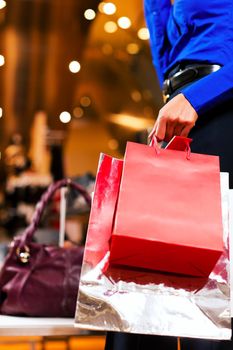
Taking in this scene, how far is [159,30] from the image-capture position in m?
1.13

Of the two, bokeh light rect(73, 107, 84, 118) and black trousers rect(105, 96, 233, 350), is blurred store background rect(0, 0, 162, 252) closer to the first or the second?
bokeh light rect(73, 107, 84, 118)

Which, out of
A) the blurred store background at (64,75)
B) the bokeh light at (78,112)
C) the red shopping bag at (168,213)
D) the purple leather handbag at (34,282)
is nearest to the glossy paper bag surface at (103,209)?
the red shopping bag at (168,213)

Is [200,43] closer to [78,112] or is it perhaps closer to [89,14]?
[89,14]

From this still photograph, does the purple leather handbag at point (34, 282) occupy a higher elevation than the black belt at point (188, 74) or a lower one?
lower

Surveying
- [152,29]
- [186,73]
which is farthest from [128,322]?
[152,29]

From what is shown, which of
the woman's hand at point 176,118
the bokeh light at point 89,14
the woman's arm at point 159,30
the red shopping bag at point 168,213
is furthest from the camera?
the bokeh light at point 89,14

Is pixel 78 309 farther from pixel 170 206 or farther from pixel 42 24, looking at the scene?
pixel 42 24

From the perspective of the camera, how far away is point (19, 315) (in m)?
1.47

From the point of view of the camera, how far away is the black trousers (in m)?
0.94

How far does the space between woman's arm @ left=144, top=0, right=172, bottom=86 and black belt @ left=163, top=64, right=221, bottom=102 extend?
10 centimetres


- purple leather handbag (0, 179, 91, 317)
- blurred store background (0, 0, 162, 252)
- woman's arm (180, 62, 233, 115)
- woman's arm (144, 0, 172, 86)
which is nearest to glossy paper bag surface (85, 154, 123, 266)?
woman's arm (180, 62, 233, 115)

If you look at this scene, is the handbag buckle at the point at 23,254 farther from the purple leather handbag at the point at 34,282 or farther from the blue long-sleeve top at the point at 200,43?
the blue long-sleeve top at the point at 200,43

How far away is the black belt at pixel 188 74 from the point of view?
97cm

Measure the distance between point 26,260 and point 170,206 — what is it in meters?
0.77
